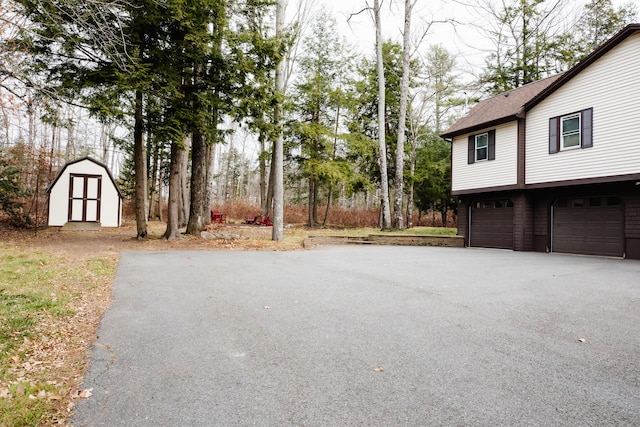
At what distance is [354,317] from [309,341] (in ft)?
3.26

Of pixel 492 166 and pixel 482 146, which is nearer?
pixel 492 166

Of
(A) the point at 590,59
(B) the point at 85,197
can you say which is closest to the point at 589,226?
(A) the point at 590,59

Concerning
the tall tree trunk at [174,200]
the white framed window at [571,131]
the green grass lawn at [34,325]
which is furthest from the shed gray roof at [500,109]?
the green grass lawn at [34,325]

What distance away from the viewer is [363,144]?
76.6ft

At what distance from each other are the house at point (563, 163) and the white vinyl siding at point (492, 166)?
44 mm

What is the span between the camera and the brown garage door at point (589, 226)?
11.9m

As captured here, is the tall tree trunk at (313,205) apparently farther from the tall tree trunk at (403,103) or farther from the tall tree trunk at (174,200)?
the tall tree trunk at (174,200)

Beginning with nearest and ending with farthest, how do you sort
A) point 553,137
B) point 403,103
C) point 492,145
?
point 553,137 < point 492,145 < point 403,103

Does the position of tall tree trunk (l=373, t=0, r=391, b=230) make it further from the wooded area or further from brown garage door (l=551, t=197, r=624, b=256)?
brown garage door (l=551, t=197, r=624, b=256)

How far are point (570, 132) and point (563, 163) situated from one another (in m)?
1.16

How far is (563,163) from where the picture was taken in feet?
42.1

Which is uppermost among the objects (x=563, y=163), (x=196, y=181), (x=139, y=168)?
(x=563, y=163)

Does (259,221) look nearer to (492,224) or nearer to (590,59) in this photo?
(492,224)

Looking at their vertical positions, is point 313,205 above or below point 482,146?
below
